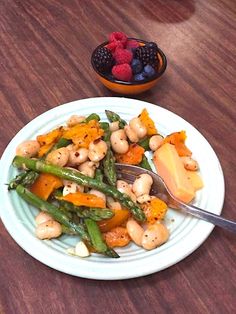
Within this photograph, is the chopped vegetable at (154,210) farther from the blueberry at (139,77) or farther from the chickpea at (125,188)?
the blueberry at (139,77)

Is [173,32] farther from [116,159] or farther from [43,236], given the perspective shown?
[43,236]

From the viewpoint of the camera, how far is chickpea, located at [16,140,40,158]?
1.03 metres

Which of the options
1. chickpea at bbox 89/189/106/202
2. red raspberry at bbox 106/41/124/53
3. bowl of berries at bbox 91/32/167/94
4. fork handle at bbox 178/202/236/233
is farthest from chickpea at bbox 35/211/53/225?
red raspberry at bbox 106/41/124/53

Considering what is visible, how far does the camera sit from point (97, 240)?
2.91ft

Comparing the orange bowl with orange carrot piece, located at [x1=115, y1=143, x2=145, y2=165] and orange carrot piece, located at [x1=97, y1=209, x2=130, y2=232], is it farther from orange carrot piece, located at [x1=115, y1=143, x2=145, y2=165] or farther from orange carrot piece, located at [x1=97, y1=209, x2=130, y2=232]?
orange carrot piece, located at [x1=97, y1=209, x2=130, y2=232]

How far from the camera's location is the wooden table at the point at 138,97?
88 cm

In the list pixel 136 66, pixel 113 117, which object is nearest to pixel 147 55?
pixel 136 66

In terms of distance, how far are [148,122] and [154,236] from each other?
37 centimetres

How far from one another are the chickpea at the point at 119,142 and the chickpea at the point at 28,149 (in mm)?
197

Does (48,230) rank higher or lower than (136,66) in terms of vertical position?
lower

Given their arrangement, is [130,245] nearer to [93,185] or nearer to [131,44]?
[93,185]

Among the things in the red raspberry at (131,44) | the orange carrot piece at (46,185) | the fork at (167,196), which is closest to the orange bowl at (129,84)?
the red raspberry at (131,44)

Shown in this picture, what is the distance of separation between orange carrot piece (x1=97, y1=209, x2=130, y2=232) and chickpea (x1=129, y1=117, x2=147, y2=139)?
0.25 m

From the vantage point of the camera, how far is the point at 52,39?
1.61 metres
